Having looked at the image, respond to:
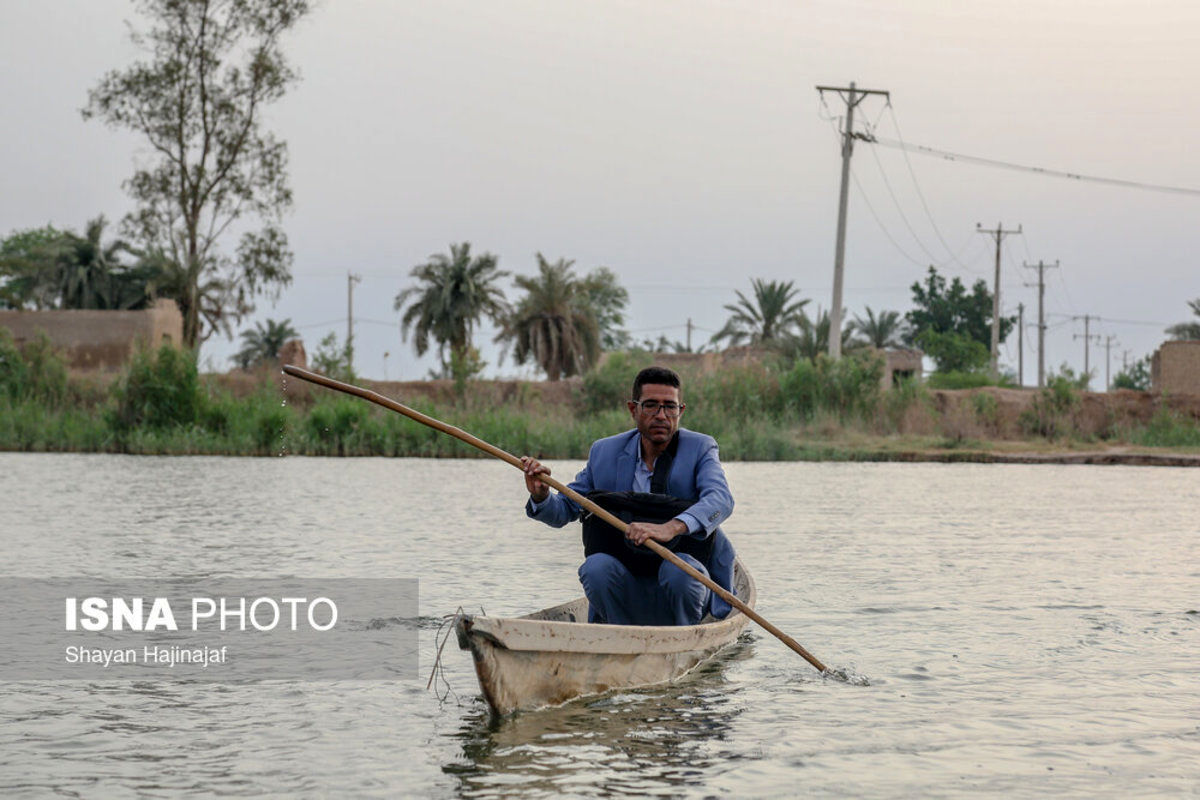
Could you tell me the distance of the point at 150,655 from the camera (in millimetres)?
7629

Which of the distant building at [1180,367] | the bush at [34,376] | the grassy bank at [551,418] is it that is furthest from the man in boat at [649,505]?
the distant building at [1180,367]

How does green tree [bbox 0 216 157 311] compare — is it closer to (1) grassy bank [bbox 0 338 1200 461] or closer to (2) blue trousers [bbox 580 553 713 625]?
(1) grassy bank [bbox 0 338 1200 461]

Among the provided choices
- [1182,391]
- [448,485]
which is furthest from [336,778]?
[1182,391]

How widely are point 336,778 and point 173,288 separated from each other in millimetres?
42791

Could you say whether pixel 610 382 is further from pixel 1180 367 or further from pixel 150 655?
pixel 150 655

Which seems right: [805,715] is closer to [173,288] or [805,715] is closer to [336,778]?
[336,778]

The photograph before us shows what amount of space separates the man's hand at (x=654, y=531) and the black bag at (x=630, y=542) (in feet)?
0.61

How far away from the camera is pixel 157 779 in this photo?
512 centimetres

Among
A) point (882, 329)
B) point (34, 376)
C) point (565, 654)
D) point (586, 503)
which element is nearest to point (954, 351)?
point (882, 329)

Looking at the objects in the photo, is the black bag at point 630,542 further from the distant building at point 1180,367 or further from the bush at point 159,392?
the distant building at point 1180,367

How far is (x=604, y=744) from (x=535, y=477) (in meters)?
1.22

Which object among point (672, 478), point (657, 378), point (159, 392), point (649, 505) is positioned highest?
point (159, 392)

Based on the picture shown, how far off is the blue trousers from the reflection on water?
1.13ft

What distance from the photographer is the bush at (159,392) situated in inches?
1115
